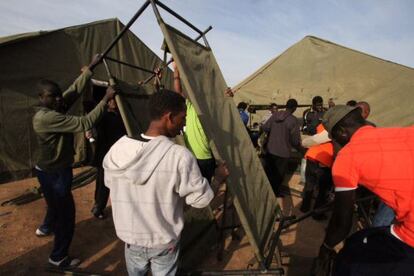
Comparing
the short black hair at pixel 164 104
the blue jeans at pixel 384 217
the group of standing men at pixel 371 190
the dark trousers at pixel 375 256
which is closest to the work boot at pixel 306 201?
the blue jeans at pixel 384 217

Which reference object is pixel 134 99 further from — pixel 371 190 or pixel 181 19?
pixel 371 190

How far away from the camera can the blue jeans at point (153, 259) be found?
5.92 ft

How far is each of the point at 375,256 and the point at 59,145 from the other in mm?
2986

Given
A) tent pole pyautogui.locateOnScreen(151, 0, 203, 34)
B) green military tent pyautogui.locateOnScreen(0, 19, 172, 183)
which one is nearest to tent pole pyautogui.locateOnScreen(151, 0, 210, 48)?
tent pole pyautogui.locateOnScreen(151, 0, 203, 34)

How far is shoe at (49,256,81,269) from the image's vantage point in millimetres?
3223

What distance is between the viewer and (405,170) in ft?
5.53

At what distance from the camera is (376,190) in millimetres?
1778

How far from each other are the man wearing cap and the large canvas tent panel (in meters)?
0.70

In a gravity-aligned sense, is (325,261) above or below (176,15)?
below

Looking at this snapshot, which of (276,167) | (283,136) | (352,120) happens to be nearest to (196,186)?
(352,120)

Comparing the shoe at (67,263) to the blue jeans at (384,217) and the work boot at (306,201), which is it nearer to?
the blue jeans at (384,217)

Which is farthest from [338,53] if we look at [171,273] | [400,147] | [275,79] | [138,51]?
[171,273]

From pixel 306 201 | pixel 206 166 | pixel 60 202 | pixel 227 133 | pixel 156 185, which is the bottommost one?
pixel 306 201

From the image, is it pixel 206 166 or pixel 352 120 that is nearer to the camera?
pixel 352 120
